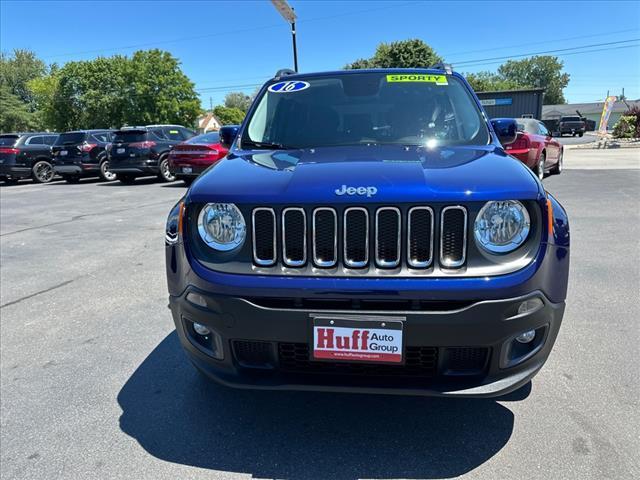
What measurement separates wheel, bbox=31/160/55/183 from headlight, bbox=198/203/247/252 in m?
18.4

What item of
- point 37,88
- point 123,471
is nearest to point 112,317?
point 123,471

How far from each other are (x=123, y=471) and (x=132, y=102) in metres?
59.2

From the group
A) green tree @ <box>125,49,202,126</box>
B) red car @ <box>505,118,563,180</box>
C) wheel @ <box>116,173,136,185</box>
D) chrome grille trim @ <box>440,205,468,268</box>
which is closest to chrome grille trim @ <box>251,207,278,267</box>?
chrome grille trim @ <box>440,205,468,268</box>

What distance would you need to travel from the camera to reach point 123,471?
2201mm

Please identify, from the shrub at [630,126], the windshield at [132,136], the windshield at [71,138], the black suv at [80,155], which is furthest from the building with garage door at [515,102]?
the windshield at [71,138]

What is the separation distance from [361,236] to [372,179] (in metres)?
0.26

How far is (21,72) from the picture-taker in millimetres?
78062

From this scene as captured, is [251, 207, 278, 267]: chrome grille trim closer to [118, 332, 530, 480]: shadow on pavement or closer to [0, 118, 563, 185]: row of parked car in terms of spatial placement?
[118, 332, 530, 480]: shadow on pavement

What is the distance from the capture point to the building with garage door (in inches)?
1174

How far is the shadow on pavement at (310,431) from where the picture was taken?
7.22 ft

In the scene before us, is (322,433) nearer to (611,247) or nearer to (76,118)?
(611,247)

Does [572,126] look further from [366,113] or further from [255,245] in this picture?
[255,245]

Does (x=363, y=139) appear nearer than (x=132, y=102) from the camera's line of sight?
Yes

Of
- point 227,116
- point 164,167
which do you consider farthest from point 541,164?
point 227,116
